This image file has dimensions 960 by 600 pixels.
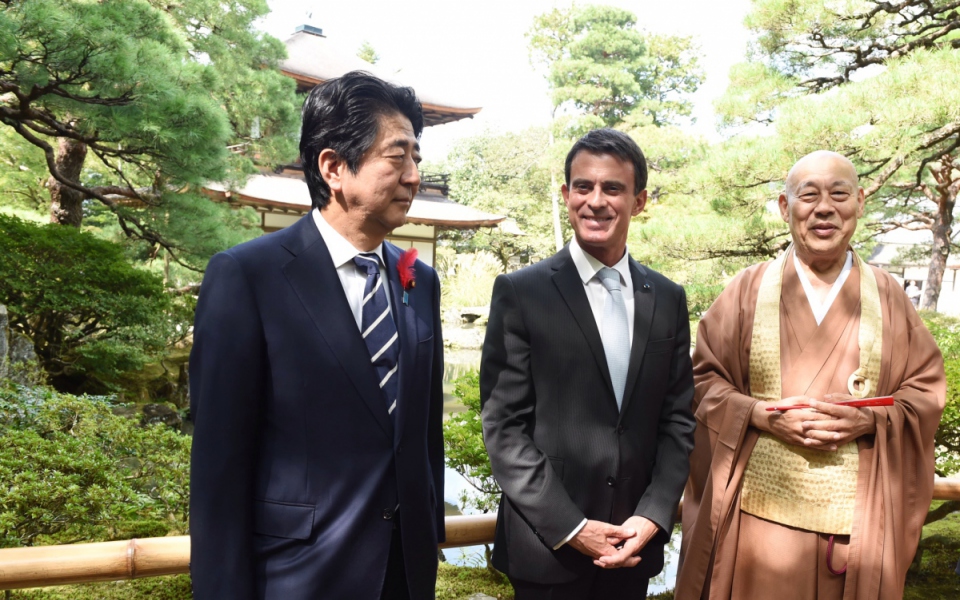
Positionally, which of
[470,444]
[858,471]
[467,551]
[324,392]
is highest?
[324,392]

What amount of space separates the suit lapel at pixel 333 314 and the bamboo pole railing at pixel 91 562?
2.63 ft

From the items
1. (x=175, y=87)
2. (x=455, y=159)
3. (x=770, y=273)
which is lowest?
(x=770, y=273)

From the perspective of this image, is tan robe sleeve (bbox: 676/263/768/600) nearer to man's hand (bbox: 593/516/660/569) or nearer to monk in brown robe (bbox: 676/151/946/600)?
monk in brown robe (bbox: 676/151/946/600)

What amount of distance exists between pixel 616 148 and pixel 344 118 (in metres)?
0.69

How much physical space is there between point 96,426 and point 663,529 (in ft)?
8.94

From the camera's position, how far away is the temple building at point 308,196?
13.6m

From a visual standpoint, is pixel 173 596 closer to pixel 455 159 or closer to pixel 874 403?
pixel 874 403

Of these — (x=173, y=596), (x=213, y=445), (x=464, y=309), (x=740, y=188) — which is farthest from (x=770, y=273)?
(x=464, y=309)

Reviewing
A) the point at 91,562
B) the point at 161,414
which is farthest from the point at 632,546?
the point at 161,414

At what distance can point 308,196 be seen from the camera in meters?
12.3

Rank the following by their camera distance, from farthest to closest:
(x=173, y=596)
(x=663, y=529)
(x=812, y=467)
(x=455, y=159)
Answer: (x=455, y=159) → (x=173, y=596) → (x=812, y=467) → (x=663, y=529)

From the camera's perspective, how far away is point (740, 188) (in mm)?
5980

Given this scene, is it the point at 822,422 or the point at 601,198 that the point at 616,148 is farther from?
the point at 822,422

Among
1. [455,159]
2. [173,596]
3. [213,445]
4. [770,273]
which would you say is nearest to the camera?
[213,445]
